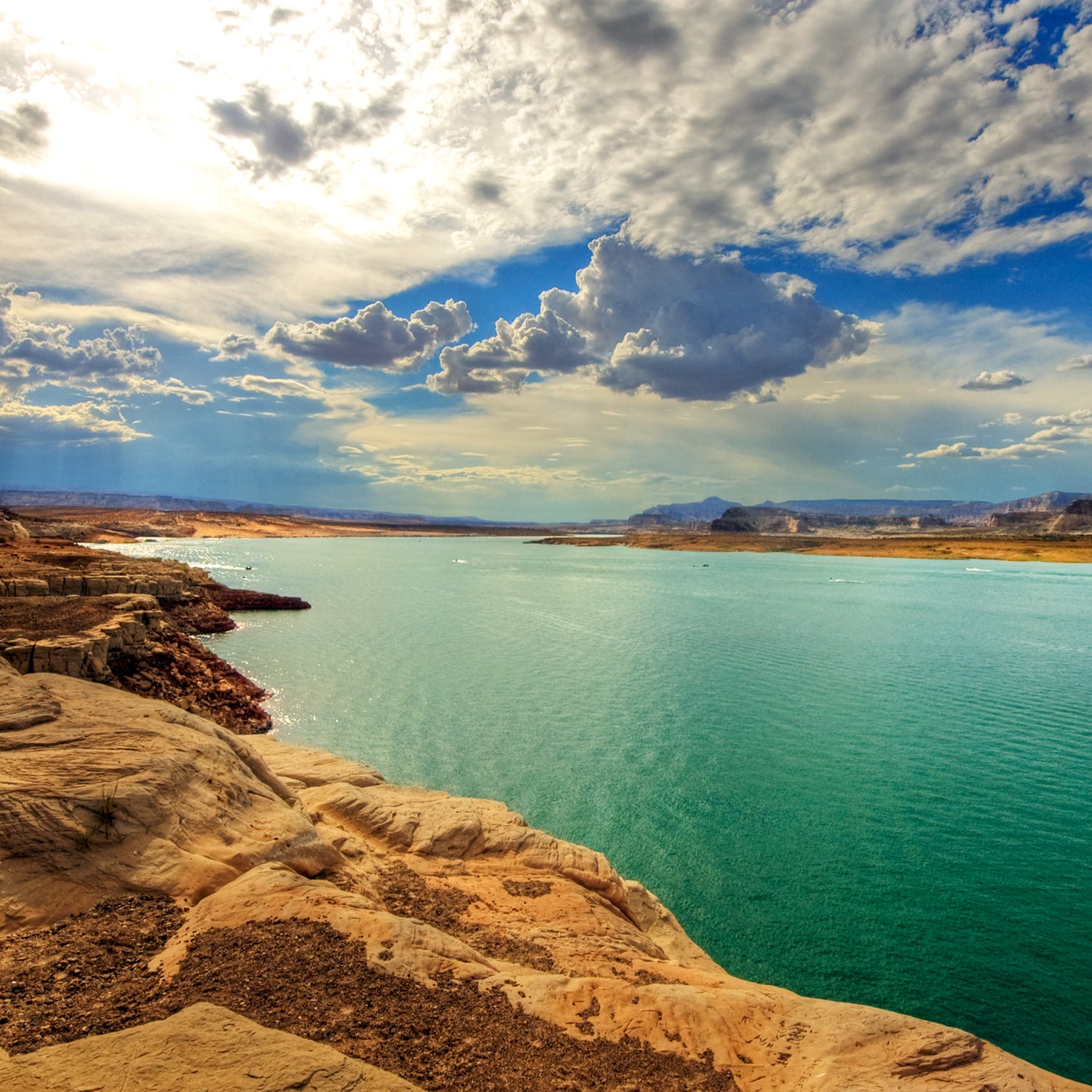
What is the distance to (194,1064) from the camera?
6.41 meters

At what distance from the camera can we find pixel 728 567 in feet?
423

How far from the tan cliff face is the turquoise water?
440 centimetres

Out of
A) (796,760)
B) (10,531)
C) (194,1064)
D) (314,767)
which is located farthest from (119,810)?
(10,531)

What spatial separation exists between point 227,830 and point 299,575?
95334 millimetres

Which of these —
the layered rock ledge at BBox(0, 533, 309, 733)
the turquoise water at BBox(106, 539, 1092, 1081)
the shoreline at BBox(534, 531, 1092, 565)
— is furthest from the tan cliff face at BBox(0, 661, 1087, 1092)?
the shoreline at BBox(534, 531, 1092, 565)

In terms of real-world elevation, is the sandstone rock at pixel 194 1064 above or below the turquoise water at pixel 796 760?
above

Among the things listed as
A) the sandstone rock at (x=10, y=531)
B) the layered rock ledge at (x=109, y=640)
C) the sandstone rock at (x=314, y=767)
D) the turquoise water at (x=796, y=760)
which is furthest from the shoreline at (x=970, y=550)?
the sandstone rock at (x=314, y=767)

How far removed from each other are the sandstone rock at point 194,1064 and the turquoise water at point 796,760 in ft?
34.0

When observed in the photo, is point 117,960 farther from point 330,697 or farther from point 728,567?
point 728,567

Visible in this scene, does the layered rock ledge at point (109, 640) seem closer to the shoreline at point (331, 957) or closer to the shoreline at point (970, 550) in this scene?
the shoreline at point (331, 957)

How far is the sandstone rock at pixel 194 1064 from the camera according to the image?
6.13 m

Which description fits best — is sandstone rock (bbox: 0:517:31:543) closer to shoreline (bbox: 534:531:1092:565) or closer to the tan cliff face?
the tan cliff face

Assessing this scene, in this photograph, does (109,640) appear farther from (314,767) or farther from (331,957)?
(331,957)

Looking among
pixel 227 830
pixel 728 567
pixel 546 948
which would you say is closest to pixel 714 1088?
pixel 546 948
